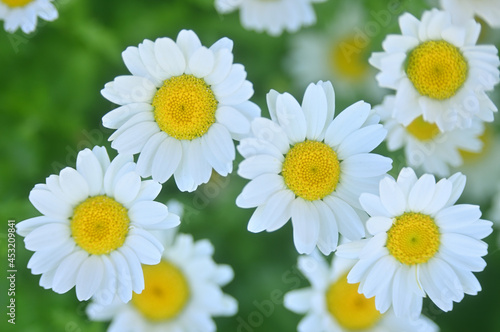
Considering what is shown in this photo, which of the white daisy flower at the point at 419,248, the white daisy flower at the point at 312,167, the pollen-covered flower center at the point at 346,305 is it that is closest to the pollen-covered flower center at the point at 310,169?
the white daisy flower at the point at 312,167

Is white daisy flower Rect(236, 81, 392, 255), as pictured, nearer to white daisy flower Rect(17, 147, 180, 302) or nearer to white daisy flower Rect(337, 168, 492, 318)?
white daisy flower Rect(337, 168, 492, 318)

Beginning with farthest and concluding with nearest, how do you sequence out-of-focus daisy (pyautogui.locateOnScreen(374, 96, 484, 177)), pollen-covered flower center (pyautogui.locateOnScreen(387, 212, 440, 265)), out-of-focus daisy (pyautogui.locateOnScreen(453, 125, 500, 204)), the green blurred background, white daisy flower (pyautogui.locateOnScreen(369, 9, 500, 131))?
out-of-focus daisy (pyautogui.locateOnScreen(453, 125, 500, 204)), the green blurred background, out-of-focus daisy (pyautogui.locateOnScreen(374, 96, 484, 177)), white daisy flower (pyautogui.locateOnScreen(369, 9, 500, 131)), pollen-covered flower center (pyautogui.locateOnScreen(387, 212, 440, 265))

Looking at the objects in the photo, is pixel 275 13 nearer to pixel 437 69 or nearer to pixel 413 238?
pixel 437 69

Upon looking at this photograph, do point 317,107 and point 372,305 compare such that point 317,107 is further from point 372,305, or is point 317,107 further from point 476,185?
point 476,185

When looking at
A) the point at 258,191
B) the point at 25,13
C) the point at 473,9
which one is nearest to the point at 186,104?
the point at 258,191

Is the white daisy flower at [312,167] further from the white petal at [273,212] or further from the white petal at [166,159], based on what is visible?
the white petal at [166,159]

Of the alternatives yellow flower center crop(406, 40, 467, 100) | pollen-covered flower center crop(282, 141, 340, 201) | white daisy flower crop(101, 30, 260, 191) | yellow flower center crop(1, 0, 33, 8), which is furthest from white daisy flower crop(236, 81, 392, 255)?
yellow flower center crop(1, 0, 33, 8)
